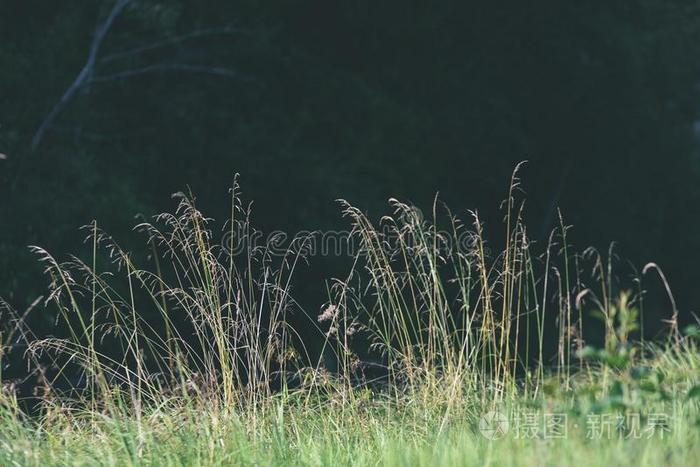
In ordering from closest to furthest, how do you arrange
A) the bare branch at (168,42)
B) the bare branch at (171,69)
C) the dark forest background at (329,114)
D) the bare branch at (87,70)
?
the dark forest background at (329,114) → the bare branch at (87,70) → the bare branch at (171,69) → the bare branch at (168,42)

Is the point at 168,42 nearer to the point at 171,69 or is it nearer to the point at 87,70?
the point at 171,69

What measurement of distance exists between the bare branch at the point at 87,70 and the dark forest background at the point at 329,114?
4 cm

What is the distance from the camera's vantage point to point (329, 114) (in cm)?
1237

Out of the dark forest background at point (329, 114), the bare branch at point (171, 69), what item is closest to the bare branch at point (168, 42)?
the dark forest background at point (329, 114)

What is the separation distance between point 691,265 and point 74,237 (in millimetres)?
12185

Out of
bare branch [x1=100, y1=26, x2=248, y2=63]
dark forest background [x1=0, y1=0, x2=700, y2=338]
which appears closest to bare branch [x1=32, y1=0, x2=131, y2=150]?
dark forest background [x1=0, y1=0, x2=700, y2=338]

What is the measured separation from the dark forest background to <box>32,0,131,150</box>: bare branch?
0.04 meters

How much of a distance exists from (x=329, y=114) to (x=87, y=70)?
10.6 feet

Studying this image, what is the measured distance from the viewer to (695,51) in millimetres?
17438

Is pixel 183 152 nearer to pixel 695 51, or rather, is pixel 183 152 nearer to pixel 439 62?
pixel 439 62

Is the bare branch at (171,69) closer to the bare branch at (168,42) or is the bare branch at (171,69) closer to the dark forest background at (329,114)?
the dark forest background at (329,114)

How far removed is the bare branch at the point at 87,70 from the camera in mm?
9758

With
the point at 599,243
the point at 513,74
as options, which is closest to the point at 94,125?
the point at 513,74

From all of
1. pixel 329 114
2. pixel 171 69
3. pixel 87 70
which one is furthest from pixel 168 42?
pixel 329 114
